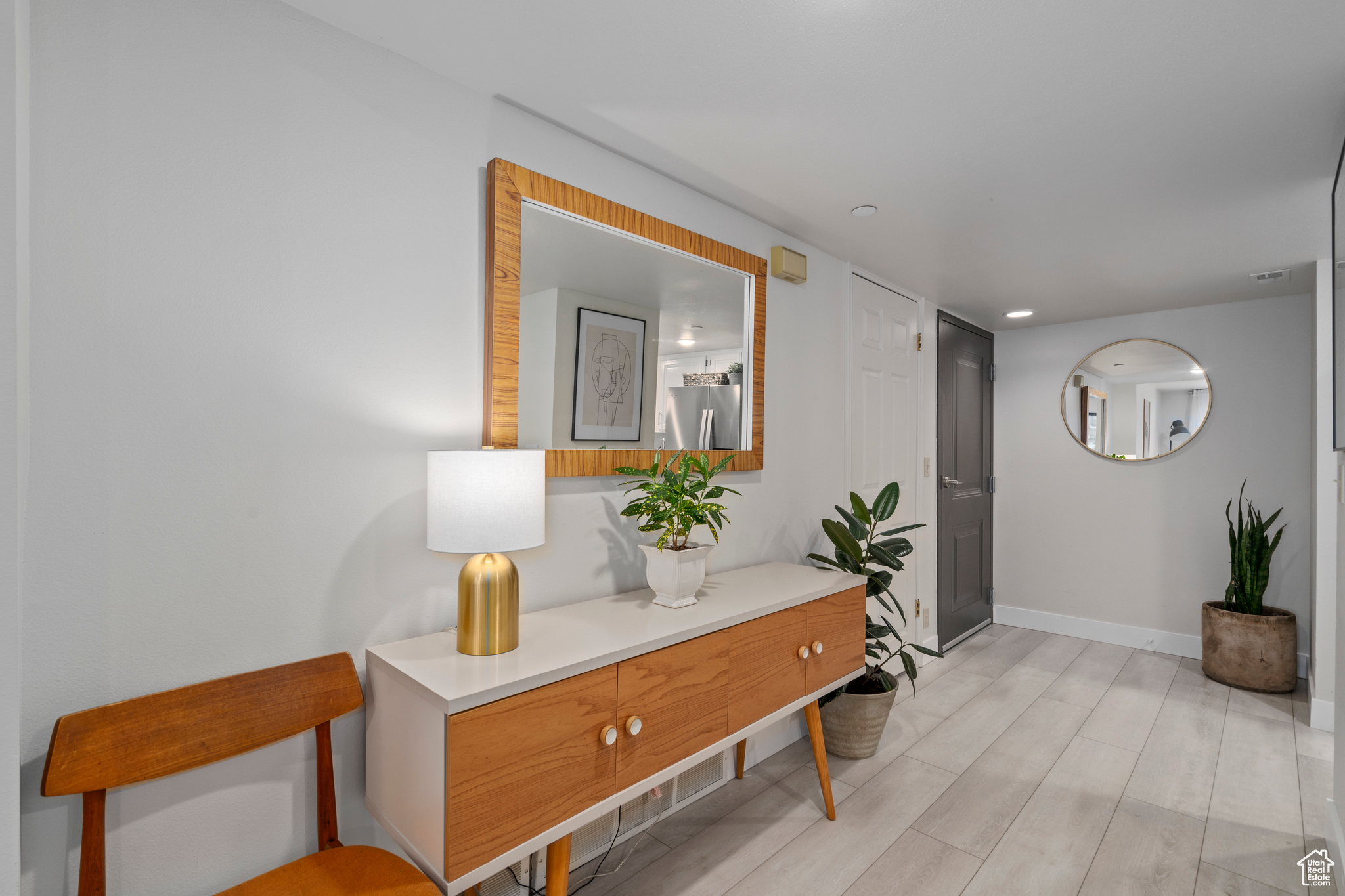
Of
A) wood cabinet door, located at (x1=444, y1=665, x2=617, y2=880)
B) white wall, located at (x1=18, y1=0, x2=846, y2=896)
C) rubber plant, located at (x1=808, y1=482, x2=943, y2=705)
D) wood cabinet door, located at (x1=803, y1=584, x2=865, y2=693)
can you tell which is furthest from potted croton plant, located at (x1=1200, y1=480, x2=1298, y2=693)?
white wall, located at (x1=18, y1=0, x2=846, y2=896)

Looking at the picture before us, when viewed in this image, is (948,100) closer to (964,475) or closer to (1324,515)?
(1324,515)

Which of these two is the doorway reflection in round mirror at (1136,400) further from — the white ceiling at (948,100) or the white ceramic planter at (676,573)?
the white ceramic planter at (676,573)

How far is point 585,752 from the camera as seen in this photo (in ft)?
4.43

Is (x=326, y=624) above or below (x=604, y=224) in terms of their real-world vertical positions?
below

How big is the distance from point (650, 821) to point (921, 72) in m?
2.35

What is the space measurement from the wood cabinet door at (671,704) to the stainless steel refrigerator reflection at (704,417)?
72 centimetres

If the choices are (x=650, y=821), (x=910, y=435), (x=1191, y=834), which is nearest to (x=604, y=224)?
(x=650, y=821)

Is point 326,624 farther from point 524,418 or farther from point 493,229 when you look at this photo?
point 493,229

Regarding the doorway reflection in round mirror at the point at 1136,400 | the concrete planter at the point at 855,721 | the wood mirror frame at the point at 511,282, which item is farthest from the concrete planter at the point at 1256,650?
the wood mirror frame at the point at 511,282

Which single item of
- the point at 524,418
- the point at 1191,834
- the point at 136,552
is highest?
the point at 524,418

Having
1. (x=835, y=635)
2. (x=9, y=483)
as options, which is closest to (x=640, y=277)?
(x=835, y=635)

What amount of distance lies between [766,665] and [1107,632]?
11.6ft

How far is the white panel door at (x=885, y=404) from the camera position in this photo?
10.2 feet

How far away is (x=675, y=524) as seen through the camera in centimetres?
185
